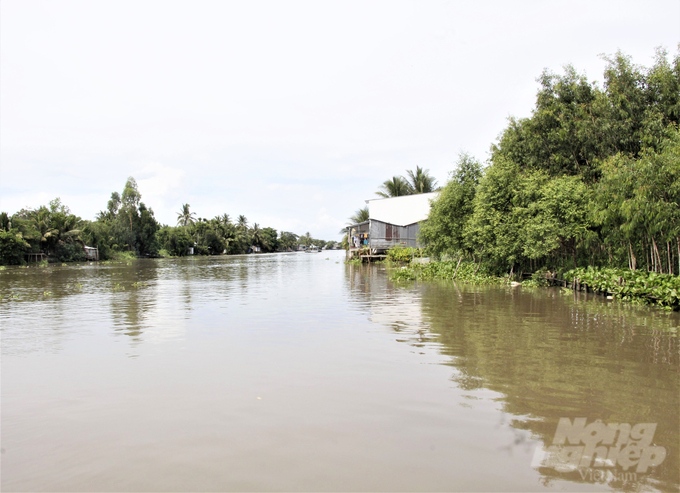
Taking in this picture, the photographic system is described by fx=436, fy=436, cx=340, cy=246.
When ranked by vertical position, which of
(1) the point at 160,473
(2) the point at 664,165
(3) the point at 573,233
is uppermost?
(2) the point at 664,165

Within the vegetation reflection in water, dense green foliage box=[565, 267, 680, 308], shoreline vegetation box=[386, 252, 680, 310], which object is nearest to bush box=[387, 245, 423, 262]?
shoreline vegetation box=[386, 252, 680, 310]

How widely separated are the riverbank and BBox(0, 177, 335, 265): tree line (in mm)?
47126

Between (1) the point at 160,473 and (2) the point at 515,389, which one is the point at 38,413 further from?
(2) the point at 515,389

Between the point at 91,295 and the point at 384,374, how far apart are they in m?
16.0

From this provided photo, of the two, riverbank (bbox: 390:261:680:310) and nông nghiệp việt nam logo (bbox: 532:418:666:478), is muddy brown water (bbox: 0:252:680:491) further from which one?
riverbank (bbox: 390:261:680:310)

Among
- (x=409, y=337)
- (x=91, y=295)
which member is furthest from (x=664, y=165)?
(x=91, y=295)

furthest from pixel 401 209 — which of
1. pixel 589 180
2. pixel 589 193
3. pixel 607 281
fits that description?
pixel 607 281

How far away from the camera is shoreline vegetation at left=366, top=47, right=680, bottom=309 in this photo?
12562 mm

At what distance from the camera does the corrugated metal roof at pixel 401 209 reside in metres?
42.2

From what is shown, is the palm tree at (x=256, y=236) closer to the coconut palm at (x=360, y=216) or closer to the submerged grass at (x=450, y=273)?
the coconut palm at (x=360, y=216)

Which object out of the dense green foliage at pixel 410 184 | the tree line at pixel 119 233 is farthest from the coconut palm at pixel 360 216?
the tree line at pixel 119 233

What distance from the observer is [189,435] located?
15.3ft

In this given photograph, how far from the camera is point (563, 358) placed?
289 inches

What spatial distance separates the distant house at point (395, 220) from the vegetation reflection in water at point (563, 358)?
28340 millimetres
